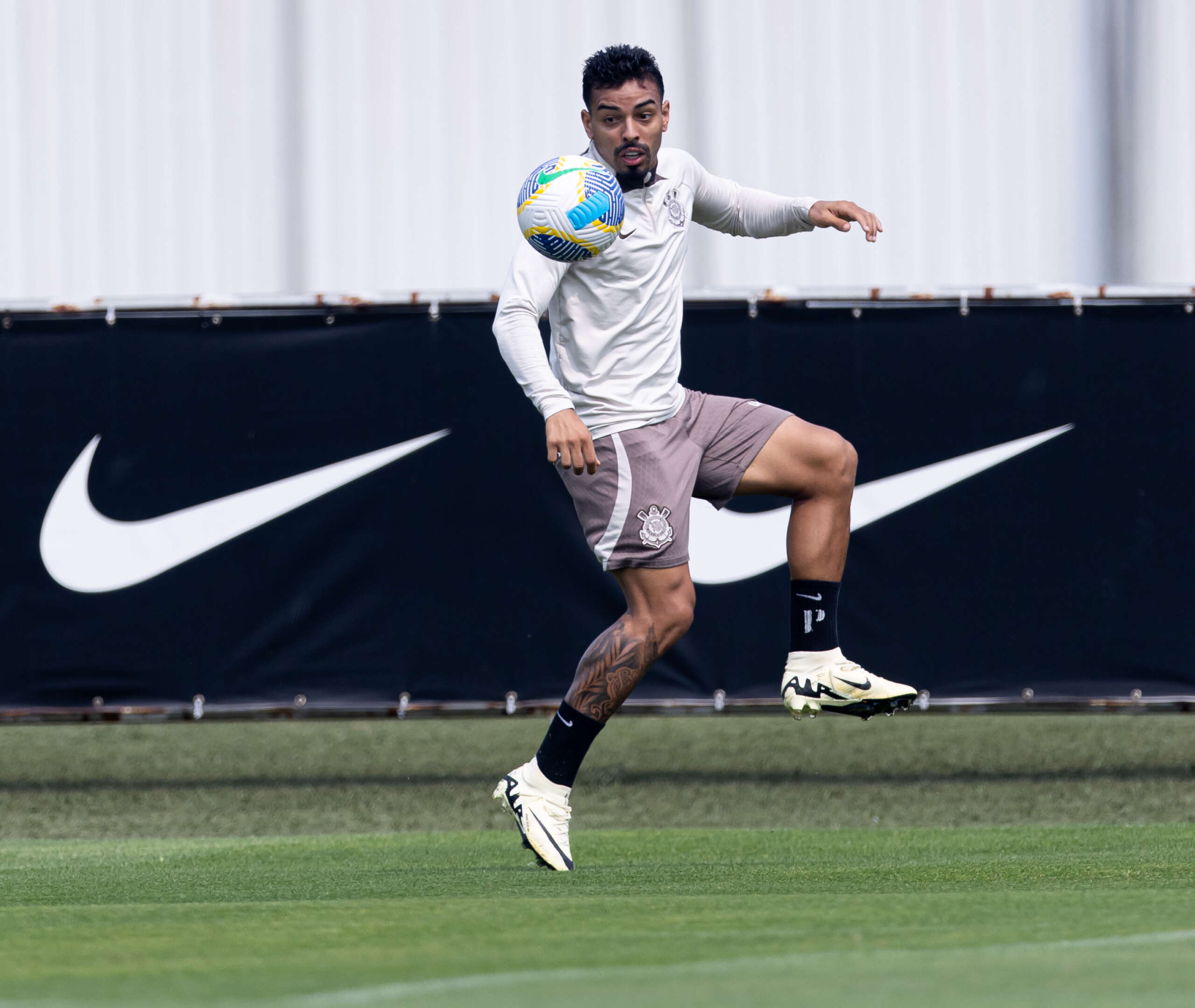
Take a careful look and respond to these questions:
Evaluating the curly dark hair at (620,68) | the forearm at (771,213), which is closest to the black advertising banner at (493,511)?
the forearm at (771,213)

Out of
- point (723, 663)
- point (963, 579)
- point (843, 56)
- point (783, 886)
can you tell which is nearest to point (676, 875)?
point (783, 886)

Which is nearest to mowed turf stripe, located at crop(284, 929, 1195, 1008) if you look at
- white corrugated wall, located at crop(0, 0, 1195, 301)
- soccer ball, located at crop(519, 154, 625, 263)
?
soccer ball, located at crop(519, 154, 625, 263)

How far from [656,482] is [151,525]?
2.59m

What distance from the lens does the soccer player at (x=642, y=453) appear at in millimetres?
3248

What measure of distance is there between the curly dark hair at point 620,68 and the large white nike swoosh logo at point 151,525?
6.89ft

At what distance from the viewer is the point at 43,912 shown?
2.53m

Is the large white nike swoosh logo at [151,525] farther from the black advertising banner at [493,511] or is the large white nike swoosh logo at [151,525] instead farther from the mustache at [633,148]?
the mustache at [633,148]

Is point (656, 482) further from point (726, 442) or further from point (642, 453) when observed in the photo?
point (726, 442)

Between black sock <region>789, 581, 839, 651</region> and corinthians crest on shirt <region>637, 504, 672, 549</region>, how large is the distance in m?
0.36

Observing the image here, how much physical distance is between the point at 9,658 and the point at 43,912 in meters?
2.82

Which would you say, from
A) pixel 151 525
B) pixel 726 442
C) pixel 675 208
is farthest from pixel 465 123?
pixel 726 442

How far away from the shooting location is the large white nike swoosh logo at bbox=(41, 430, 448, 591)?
16.8ft

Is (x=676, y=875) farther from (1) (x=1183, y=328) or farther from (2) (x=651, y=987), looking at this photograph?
(1) (x=1183, y=328)

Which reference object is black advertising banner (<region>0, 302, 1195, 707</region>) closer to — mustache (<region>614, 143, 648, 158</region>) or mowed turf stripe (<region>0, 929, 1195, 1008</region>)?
mustache (<region>614, 143, 648, 158</region>)
